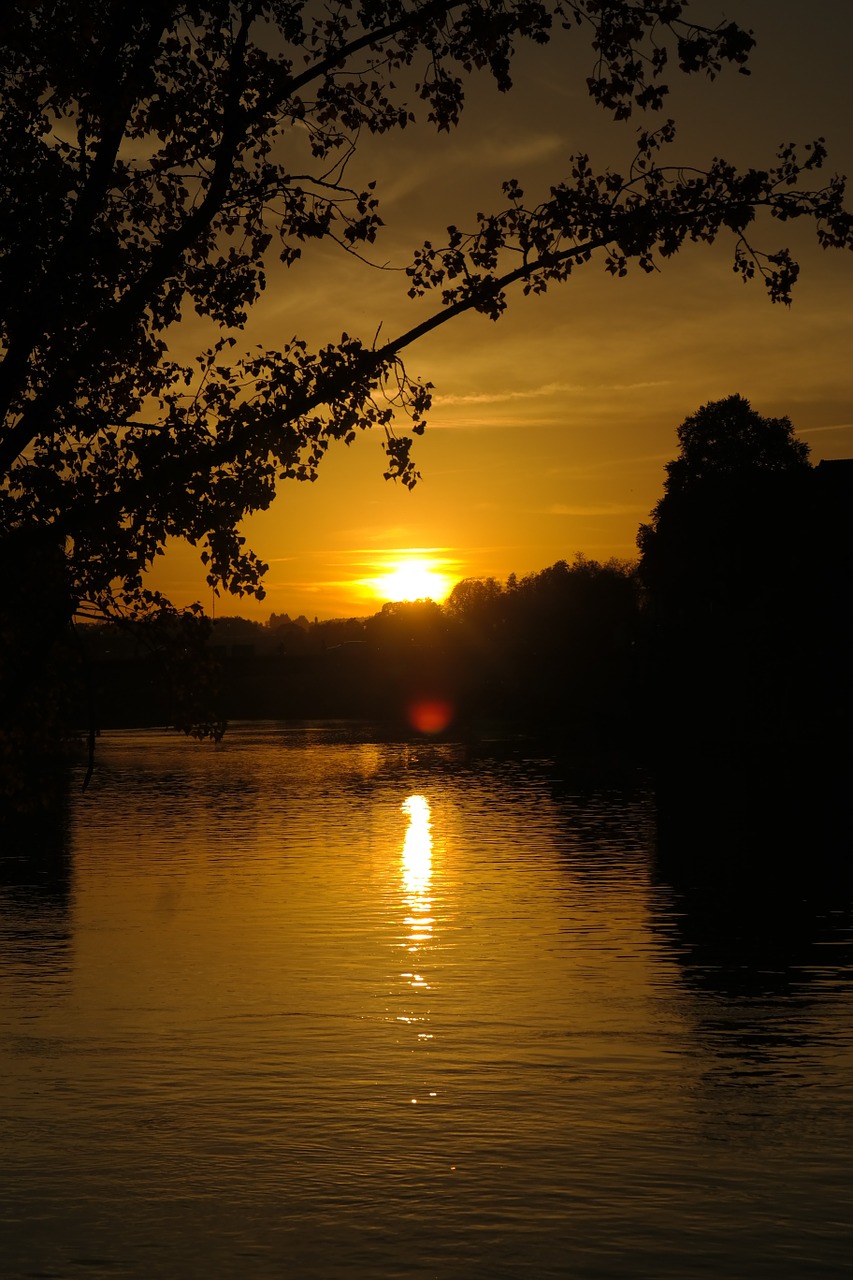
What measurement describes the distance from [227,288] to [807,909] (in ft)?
63.1

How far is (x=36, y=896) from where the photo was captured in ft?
117

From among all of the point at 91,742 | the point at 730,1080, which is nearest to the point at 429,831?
the point at 730,1080

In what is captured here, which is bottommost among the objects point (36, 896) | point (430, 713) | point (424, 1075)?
point (36, 896)

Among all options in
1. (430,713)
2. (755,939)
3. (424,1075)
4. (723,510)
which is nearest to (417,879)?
(755,939)

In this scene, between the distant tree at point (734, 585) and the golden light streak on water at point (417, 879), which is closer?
the golden light streak on water at point (417, 879)

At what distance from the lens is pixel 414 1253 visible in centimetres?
1258

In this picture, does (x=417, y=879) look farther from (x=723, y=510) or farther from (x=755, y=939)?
(x=723, y=510)

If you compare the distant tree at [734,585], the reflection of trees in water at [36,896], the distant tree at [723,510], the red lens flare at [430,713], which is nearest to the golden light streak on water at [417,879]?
the reflection of trees in water at [36,896]

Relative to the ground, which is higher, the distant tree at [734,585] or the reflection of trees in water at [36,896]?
the distant tree at [734,585]

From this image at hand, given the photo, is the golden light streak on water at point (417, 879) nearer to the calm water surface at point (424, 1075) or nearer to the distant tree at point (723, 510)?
the calm water surface at point (424, 1075)

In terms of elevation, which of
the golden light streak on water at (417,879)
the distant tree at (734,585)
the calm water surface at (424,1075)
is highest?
the distant tree at (734,585)

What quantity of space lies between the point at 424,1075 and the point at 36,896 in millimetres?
19278

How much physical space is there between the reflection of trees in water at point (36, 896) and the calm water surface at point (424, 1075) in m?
0.13

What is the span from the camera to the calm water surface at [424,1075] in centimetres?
1295
